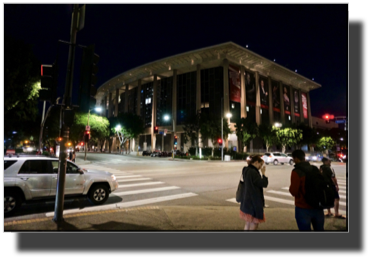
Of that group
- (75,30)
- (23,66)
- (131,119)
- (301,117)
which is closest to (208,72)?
(131,119)

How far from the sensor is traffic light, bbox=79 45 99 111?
543 cm

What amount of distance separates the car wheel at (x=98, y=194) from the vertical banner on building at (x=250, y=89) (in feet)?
168

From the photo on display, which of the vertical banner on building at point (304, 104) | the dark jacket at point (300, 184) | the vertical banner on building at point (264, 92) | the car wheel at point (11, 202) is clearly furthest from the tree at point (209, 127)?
the vertical banner on building at point (304, 104)

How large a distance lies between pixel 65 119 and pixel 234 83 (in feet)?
163

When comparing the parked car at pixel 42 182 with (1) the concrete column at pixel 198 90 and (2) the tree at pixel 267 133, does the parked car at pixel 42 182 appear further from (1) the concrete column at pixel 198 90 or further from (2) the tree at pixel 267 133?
(1) the concrete column at pixel 198 90

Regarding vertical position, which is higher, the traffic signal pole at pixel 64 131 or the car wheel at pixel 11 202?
the traffic signal pole at pixel 64 131

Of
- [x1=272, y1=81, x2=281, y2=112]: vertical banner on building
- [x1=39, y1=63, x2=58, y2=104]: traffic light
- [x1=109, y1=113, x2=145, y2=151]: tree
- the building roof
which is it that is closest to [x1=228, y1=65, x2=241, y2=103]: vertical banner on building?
the building roof

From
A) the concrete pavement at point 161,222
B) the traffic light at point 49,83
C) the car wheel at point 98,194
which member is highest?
the traffic light at point 49,83

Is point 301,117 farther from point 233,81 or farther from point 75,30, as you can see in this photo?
point 75,30

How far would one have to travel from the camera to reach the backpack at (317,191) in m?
3.05

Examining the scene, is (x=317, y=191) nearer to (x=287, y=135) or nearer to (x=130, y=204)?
(x=130, y=204)

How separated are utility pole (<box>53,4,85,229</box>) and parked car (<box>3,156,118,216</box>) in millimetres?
1393
